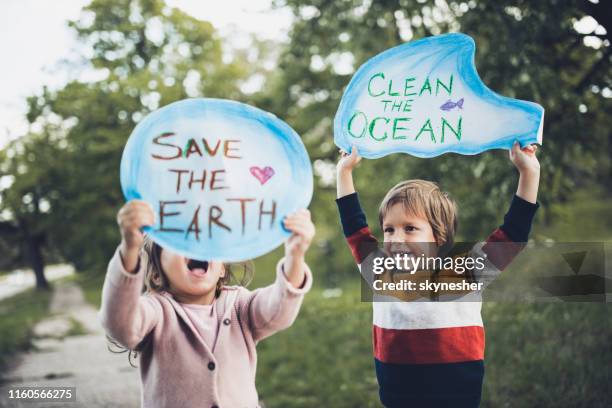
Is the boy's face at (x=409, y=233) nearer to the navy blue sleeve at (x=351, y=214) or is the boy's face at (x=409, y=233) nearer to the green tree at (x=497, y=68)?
the navy blue sleeve at (x=351, y=214)

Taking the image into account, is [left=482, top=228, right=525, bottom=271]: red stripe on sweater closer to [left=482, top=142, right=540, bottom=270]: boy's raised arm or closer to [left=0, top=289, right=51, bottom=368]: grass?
[left=482, top=142, right=540, bottom=270]: boy's raised arm

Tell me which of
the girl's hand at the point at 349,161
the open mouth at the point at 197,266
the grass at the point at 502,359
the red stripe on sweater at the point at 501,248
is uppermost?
the girl's hand at the point at 349,161

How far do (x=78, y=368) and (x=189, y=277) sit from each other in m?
3.99

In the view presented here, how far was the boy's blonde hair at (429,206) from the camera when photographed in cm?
199

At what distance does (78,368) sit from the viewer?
5.07 metres

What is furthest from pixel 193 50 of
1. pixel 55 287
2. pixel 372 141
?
pixel 372 141

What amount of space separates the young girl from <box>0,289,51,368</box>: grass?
434 centimetres

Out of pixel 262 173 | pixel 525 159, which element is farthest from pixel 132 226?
pixel 525 159

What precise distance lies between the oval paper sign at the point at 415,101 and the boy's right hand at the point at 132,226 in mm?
850

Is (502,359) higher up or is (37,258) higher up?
(502,359)

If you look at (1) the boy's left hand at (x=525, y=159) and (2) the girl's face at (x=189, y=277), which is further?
(1) the boy's left hand at (x=525, y=159)

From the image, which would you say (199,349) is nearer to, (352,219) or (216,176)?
(216,176)

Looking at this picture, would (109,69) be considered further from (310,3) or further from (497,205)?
(497,205)

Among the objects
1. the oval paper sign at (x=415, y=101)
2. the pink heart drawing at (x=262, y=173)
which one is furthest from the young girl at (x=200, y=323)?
the oval paper sign at (x=415, y=101)
